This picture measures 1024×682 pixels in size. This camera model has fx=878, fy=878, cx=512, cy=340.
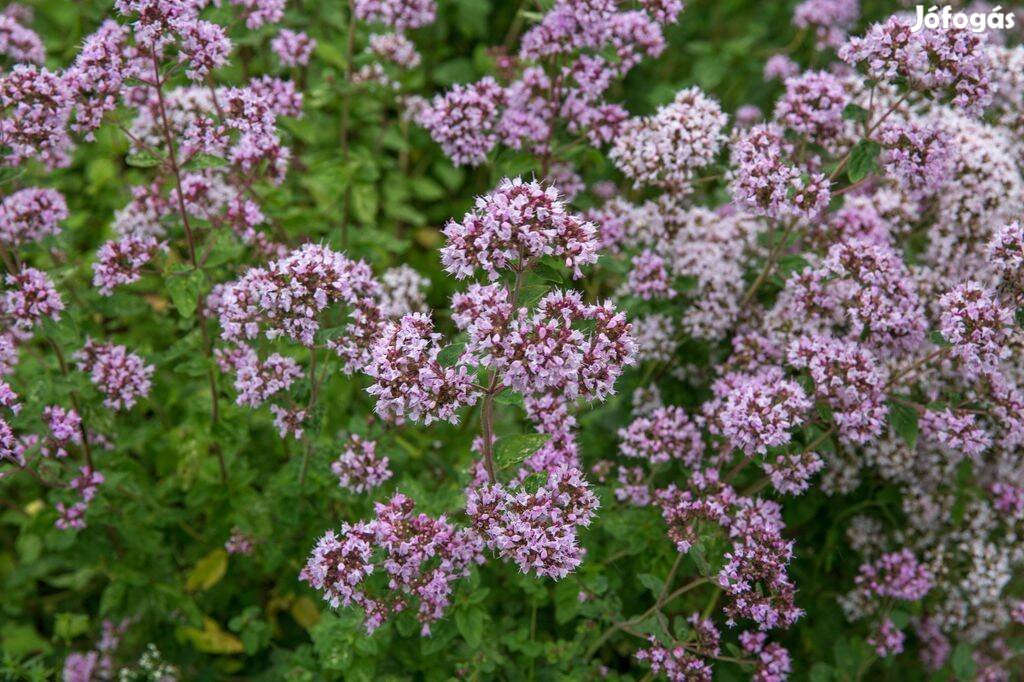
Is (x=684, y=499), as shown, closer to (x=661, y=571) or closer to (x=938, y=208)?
(x=661, y=571)

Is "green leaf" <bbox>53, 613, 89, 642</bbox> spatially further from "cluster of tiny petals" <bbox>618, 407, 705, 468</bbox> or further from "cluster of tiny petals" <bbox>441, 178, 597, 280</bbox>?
"cluster of tiny petals" <bbox>441, 178, 597, 280</bbox>

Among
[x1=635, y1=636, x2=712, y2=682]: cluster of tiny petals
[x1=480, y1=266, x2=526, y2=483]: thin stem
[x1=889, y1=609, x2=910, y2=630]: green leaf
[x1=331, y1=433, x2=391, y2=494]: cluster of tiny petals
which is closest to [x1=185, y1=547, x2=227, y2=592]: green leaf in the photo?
[x1=331, y1=433, x2=391, y2=494]: cluster of tiny petals

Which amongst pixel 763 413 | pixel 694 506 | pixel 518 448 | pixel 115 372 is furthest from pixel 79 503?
pixel 763 413

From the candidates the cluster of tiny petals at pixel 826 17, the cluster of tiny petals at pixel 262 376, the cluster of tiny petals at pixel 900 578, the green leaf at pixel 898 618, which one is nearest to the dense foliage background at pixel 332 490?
the green leaf at pixel 898 618

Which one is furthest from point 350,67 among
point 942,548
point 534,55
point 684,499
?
point 942,548

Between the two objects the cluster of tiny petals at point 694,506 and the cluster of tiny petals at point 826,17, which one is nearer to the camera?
the cluster of tiny petals at point 694,506

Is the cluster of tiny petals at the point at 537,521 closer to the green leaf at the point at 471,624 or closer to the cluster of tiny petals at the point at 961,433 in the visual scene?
the green leaf at the point at 471,624

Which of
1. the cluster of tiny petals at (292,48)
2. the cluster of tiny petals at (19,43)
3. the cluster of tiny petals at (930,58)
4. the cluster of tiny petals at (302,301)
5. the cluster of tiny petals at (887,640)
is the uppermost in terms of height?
the cluster of tiny petals at (292,48)
